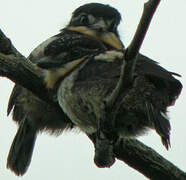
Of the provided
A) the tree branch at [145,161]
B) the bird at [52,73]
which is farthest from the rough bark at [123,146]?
the bird at [52,73]

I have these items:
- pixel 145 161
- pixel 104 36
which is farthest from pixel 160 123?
pixel 104 36

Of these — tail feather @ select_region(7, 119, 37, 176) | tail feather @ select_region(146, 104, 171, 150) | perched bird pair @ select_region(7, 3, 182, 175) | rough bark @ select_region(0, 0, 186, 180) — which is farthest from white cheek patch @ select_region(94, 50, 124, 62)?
tail feather @ select_region(7, 119, 37, 176)

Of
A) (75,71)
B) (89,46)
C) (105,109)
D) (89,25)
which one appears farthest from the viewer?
(89,25)

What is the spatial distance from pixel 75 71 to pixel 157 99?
0.86 meters

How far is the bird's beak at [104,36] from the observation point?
5.53m

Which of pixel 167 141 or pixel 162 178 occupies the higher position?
pixel 167 141

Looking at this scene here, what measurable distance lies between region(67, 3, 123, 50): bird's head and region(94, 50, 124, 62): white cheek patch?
129 centimetres

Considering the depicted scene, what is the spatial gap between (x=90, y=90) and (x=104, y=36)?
5.59ft

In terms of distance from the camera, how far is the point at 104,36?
18.4ft

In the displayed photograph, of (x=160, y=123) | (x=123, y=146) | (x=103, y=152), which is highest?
(x=160, y=123)

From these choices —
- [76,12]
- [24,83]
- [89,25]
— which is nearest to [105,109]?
[24,83]

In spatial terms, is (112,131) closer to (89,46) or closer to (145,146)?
(145,146)

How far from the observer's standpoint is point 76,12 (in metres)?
6.23

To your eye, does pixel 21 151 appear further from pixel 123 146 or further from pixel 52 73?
pixel 123 146
